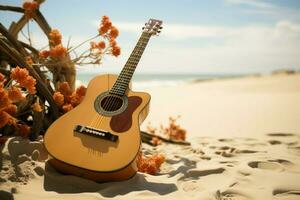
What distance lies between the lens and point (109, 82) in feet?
10.2

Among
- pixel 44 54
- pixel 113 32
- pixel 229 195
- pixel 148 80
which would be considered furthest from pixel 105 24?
pixel 148 80

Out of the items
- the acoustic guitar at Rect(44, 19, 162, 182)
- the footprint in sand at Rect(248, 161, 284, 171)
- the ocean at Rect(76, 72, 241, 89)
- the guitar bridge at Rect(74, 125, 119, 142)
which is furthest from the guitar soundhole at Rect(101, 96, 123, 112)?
the ocean at Rect(76, 72, 241, 89)

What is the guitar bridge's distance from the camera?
2.41m

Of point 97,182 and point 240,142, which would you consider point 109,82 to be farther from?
point 240,142

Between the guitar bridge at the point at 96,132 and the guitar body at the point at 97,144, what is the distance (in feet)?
0.07

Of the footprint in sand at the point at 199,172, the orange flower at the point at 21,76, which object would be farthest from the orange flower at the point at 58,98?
the footprint in sand at the point at 199,172

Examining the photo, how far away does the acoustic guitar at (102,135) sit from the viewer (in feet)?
7.45

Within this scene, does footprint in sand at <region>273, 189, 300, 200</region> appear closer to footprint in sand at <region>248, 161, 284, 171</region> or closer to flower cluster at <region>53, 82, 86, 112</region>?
footprint in sand at <region>248, 161, 284, 171</region>

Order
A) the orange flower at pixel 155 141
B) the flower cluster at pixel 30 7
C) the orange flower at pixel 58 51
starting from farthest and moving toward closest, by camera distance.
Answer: the orange flower at pixel 155 141, the flower cluster at pixel 30 7, the orange flower at pixel 58 51

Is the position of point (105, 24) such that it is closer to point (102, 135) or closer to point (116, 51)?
point (116, 51)

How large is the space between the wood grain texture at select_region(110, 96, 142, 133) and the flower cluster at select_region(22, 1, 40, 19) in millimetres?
1590

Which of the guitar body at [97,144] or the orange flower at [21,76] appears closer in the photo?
the guitar body at [97,144]

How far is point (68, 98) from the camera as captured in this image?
3.21 meters

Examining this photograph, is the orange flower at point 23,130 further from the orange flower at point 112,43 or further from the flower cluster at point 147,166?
the orange flower at point 112,43
